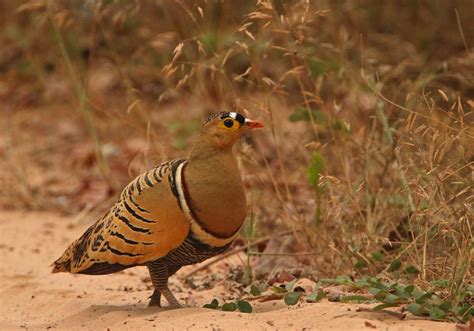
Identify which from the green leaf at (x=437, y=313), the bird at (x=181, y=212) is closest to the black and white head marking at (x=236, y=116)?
the bird at (x=181, y=212)

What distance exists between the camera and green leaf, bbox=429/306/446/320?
10.4 feet

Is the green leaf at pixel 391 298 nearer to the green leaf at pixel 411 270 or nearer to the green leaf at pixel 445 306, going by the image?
the green leaf at pixel 445 306

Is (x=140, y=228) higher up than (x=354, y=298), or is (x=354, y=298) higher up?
(x=140, y=228)

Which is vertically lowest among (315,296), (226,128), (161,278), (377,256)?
(377,256)

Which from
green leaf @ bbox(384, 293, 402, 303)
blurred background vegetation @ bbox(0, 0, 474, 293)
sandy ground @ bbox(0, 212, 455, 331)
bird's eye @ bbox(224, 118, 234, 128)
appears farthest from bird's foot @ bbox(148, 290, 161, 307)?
green leaf @ bbox(384, 293, 402, 303)

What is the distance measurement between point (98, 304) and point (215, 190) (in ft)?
3.02

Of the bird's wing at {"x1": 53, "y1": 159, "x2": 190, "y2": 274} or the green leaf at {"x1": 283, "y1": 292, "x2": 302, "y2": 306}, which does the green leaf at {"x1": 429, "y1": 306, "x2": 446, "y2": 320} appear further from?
the bird's wing at {"x1": 53, "y1": 159, "x2": 190, "y2": 274}

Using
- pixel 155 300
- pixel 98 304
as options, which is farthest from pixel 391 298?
pixel 98 304

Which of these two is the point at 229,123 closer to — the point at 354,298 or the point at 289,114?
the point at 354,298

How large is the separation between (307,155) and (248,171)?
1.60 feet

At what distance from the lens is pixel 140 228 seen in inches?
142

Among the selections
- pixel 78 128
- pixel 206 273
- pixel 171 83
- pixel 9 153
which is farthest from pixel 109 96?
pixel 206 273

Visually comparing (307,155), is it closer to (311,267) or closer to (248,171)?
(248,171)

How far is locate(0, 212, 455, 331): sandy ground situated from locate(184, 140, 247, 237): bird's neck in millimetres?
330
